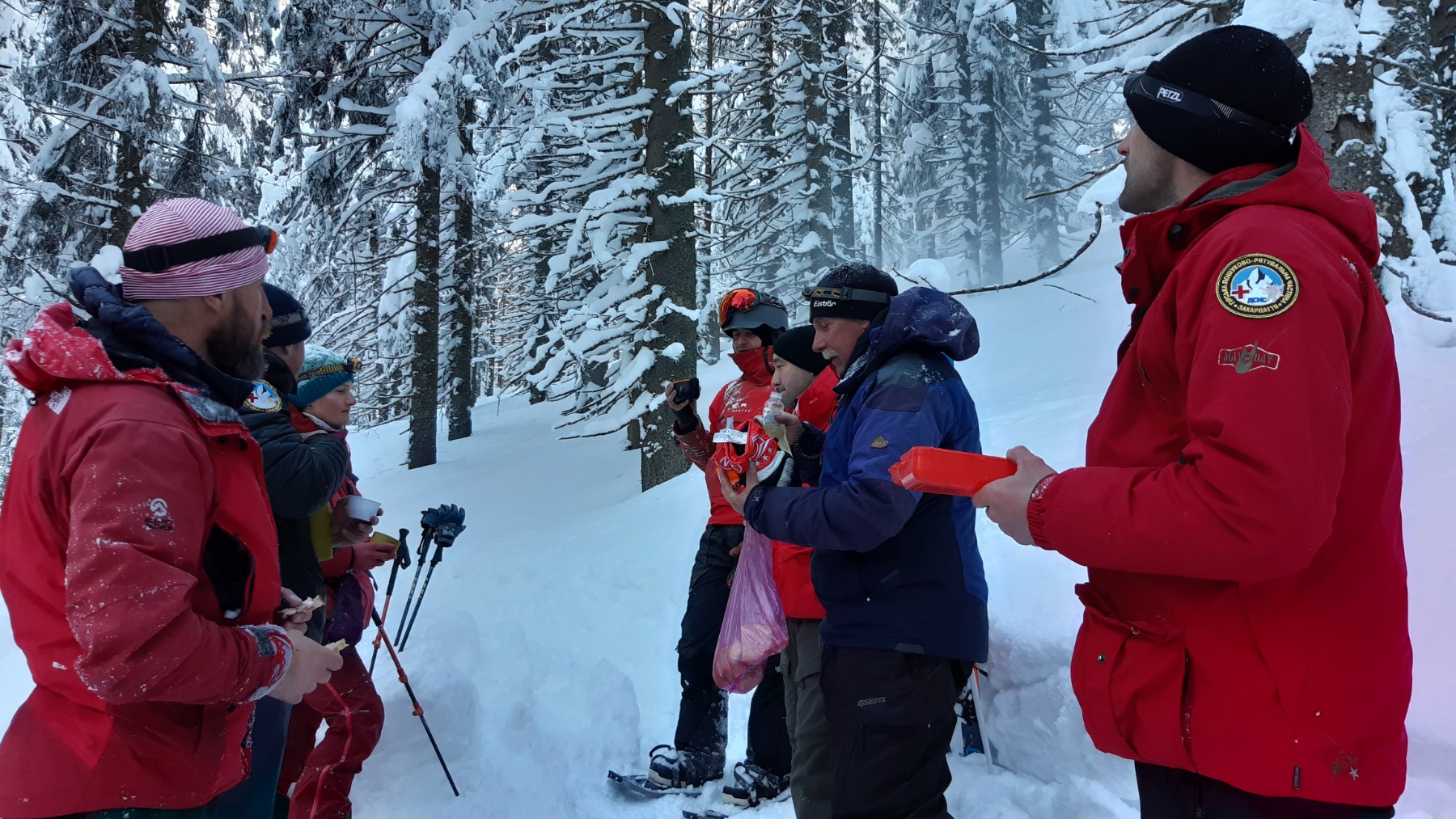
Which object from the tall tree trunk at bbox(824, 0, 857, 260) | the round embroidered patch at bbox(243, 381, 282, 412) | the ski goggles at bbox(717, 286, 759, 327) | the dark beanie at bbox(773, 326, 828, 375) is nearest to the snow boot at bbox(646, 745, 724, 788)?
the dark beanie at bbox(773, 326, 828, 375)

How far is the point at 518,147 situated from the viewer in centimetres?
997

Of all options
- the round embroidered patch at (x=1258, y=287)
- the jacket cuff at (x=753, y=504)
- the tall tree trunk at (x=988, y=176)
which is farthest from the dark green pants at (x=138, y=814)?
the tall tree trunk at (x=988, y=176)

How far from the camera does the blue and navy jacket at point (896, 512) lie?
2.75m

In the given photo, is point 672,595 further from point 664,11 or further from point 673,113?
point 664,11

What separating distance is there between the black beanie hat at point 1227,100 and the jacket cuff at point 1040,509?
78 cm

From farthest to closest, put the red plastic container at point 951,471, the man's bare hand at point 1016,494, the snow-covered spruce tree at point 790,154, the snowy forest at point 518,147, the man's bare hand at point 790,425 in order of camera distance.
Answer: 1. the snow-covered spruce tree at point 790,154
2. the snowy forest at point 518,147
3. the man's bare hand at point 790,425
4. the red plastic container at point 951,471
5. the man's bare hand at point 1016,494

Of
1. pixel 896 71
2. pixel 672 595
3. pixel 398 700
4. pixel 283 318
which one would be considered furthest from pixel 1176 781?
pixel 896 71

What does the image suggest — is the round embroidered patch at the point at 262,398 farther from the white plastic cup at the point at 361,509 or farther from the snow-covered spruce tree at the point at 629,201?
the snow-covered spruce tree at the point at 629,201

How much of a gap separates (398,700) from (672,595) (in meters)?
2.15

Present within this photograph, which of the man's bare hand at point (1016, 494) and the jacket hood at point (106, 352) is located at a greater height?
the jacket hood at point (106, 352)

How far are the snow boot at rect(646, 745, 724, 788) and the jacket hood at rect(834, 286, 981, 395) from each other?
8.54ft

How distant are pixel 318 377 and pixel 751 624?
7.87ft

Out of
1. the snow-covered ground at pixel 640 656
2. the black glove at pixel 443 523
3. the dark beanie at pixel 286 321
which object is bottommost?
the snow-covered ground at pixel 640 656

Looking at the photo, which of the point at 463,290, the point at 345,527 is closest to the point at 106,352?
the point at 345,527
